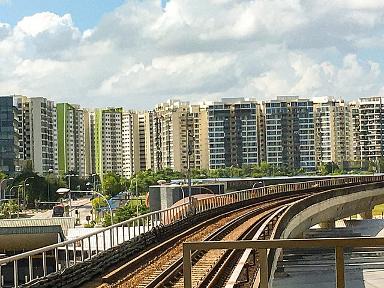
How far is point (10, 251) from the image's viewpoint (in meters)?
43.8

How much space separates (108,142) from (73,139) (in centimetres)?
1031

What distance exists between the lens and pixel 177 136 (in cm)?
14225

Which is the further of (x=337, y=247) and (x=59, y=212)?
(x=59, y=212)

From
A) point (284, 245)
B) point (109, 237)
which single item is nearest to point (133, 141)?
point (109, 237)

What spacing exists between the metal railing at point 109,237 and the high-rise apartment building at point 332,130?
79.9 metres

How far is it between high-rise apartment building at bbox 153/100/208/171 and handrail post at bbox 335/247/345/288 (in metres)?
132

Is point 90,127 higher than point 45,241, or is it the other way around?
point 90,127

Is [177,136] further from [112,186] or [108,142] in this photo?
[112,186]

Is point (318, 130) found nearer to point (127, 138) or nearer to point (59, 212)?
point (127, 138)

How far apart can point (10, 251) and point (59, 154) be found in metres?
101

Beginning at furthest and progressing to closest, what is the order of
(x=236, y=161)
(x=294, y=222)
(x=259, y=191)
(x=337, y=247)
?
(x=236, y=161), (x=259, y=191), (x=294, y=222), (x=337, y=247)

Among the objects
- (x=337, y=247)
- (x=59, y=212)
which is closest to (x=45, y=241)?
(x=59, y=212)

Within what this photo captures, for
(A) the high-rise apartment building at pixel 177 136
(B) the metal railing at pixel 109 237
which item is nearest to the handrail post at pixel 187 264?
(B) the metal railing at pixel 109 237

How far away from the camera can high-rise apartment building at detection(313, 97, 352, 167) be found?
152125mm
